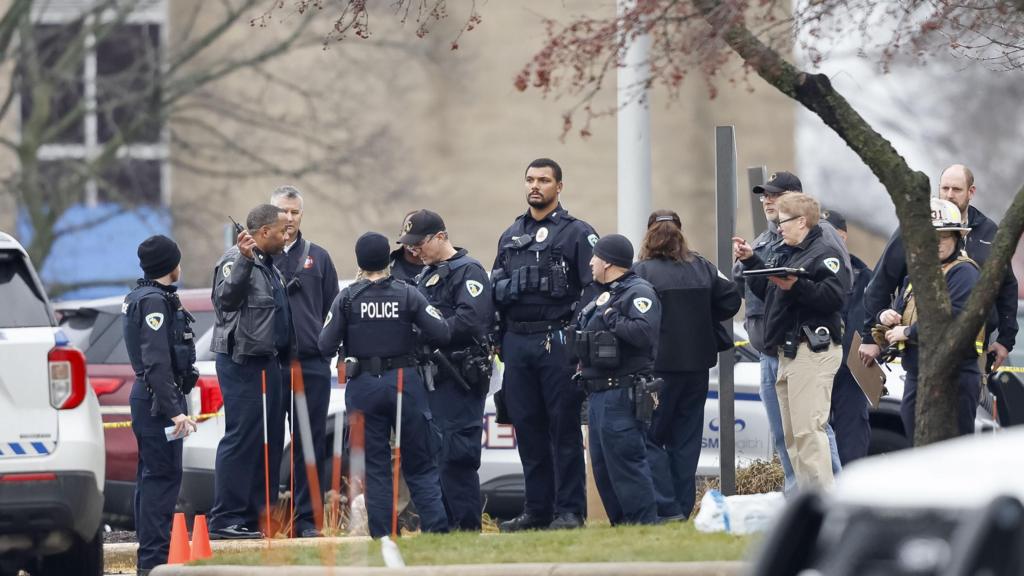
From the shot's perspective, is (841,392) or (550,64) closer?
(550,64)

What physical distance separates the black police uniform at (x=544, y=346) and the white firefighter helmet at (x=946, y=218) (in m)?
1.91

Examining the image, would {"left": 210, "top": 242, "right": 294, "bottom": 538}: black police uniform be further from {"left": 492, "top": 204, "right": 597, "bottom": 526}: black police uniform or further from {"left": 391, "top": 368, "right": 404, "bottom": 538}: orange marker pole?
{"left": 492, "top": 204, "right": 597, "bottom": 526}: black police uniform

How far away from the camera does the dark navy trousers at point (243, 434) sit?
10.3 m

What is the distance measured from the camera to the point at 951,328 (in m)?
8.39

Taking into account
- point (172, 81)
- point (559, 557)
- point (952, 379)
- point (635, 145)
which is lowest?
point (559, 557)

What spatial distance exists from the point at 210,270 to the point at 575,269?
20278mm

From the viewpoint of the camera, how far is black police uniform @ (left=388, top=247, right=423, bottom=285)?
10.8 meters

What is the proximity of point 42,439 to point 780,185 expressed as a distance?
4.68m

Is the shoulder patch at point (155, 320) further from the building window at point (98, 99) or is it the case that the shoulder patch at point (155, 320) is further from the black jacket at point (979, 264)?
the building window at point (98, 99)

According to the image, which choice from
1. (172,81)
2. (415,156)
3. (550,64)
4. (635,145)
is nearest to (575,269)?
(635,145)

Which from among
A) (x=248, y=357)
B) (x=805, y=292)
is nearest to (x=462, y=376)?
(x=248, y=357)

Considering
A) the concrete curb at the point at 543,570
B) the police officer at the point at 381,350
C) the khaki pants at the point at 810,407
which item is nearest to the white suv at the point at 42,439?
the concrete curb at the point at 543,570

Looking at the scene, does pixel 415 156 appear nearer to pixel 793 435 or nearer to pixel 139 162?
pixel 139 162

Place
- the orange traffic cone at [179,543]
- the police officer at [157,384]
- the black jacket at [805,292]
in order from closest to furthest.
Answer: the orange traffic cone at [179,543] → the police officer at [157,384] → the black jacket at [805,292]
